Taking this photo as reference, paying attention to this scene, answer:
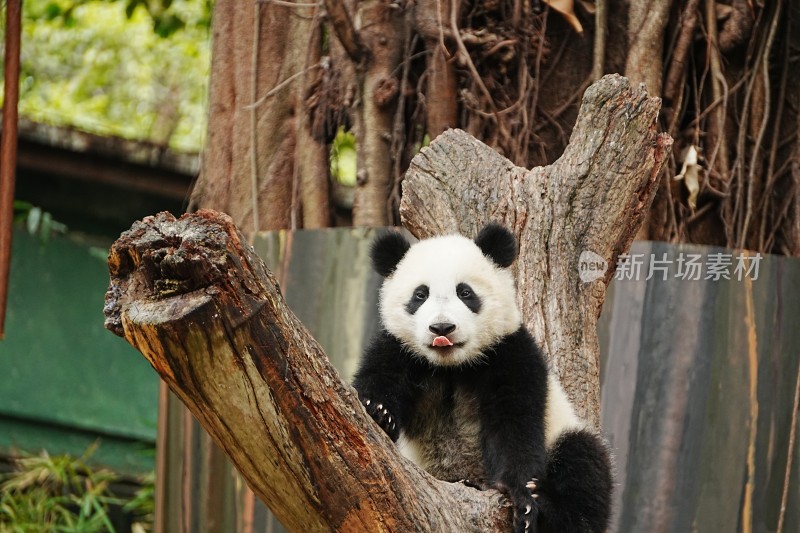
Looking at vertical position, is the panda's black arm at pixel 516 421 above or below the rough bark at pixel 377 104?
below

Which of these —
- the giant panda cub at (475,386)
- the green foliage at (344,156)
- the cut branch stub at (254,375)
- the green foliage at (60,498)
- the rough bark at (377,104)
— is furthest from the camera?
the green foliage at (60,498)

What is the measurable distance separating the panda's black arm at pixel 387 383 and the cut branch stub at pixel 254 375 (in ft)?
2.21

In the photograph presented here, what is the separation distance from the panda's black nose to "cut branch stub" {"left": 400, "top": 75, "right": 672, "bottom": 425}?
488mm

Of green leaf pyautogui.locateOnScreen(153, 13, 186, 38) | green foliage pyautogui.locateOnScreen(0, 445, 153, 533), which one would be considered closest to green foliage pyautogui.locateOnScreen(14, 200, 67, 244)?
green foliage pyautogui.locateOnScreen(0, 445, 153, 533)

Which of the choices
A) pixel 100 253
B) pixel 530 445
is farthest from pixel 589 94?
pixel 100 253

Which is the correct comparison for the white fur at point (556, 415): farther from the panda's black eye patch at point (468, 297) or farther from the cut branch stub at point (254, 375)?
the cut branch stub at point (254, 375)

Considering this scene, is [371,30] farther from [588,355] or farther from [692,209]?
[588,355]

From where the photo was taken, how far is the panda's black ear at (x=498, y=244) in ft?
11.8

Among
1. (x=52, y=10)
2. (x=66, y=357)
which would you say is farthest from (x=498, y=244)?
(x=52, y=10)

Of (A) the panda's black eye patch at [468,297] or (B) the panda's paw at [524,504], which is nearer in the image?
(B) the panda's paw at [524,504]

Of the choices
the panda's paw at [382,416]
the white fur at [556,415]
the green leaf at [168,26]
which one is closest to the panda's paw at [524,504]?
the white fur at [556,415]

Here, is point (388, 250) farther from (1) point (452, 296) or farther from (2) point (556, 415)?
(2) point (556, 415)

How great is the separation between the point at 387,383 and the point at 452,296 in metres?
0.38

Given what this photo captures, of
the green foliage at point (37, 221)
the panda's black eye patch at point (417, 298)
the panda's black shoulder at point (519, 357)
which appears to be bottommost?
the panda's black shoulder at point (519, 357)
